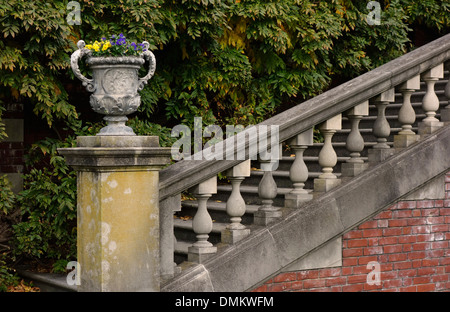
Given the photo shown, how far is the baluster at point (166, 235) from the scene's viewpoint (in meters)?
4.77

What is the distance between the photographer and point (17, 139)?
737 cm

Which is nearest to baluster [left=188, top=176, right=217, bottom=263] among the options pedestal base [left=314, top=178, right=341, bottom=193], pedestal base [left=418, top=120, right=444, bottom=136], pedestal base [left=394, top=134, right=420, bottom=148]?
pedestal base [left=314, top=178, right=341, bottom=193]

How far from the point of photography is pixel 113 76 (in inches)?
180

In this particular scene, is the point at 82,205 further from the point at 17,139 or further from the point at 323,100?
the point at 17,139

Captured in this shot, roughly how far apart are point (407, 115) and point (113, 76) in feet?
9.15

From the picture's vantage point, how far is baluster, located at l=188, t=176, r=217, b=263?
4910 mm

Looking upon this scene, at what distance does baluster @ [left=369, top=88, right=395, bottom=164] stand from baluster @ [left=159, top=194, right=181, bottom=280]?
1.99 metres

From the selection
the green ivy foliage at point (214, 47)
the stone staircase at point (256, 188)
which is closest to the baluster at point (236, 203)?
the stone staircase at point (256, 188)

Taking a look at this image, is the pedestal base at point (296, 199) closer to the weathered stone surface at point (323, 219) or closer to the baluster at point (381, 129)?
the weathered stone surface at point (323, 219)

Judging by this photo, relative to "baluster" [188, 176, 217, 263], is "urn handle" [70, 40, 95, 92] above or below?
above

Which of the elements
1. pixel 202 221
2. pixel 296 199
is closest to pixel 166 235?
pixel 202 221

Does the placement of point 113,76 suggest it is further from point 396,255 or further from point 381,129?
point 396,255

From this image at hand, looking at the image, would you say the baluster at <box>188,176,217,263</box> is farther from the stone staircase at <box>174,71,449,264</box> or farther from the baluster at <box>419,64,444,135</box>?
the baluster at <box>419,64,444,135</box>

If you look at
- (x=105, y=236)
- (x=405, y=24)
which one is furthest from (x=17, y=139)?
(x=405, y=24)
